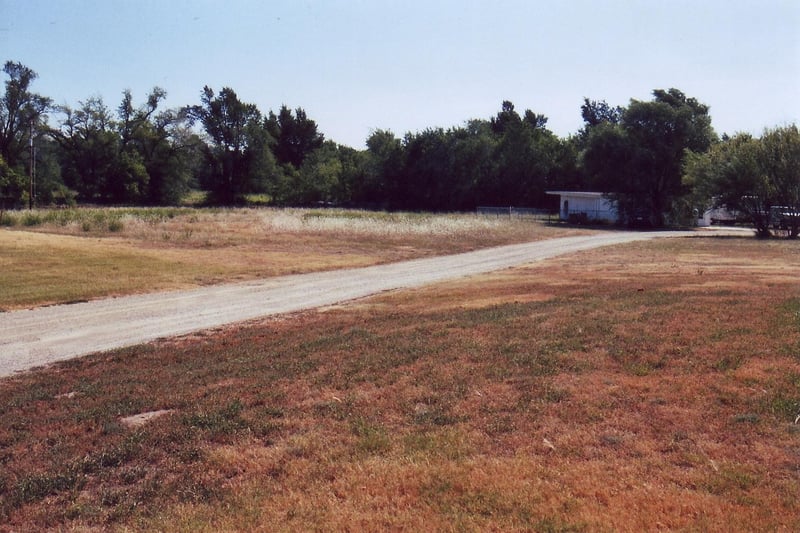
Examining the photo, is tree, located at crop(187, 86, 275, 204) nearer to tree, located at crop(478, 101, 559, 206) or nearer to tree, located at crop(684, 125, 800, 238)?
tree, located at crop(478, 101, 559, 206)

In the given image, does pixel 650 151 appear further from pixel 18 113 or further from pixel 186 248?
pixel 18 113

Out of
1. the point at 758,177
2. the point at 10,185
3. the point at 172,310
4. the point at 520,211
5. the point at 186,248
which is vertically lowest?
the point at 172,310

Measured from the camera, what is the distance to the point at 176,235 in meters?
37.3

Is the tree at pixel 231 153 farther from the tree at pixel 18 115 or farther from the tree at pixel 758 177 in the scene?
the tree at pixel 758 177

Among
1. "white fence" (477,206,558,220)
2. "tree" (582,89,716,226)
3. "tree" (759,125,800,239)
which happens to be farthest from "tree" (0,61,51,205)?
"tree" (759,125,800,239)

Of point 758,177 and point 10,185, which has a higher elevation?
point 758,177

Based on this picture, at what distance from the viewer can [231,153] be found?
96.5 m

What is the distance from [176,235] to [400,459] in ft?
113

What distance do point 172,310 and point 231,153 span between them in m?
83.5

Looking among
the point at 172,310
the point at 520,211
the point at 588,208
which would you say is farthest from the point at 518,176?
the point at 172,310

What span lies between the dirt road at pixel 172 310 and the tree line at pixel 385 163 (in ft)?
117

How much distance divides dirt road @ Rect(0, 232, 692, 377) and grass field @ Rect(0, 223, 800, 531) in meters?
1.69

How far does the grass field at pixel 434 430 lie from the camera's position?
456 cm

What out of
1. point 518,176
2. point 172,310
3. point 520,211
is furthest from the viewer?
point 518,176
